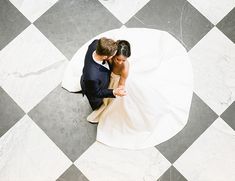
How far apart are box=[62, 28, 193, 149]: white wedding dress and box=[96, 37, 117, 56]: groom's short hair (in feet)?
1.12

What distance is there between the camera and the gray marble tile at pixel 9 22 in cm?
245

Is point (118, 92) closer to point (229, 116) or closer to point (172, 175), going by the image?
point (172, 175)

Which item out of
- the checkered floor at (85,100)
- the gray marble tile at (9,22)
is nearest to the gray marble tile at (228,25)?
the checkered floor at (85,100)

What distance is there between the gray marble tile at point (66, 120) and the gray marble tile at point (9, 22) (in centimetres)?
47

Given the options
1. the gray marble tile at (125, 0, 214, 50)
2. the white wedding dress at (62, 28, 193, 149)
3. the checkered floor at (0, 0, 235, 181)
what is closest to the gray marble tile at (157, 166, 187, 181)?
the checkered floor at (0, 0, 235, 181)

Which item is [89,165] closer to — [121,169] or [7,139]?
[121,169]

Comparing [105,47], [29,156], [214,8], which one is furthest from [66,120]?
[214,8]

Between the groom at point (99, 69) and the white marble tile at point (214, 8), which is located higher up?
the groom at point (99, 69)

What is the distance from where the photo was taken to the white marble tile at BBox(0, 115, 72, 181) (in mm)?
2254

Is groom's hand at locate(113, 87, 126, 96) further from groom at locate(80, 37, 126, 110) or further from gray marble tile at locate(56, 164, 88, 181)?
gray marble tile at locate(56, 164, 88, 181)

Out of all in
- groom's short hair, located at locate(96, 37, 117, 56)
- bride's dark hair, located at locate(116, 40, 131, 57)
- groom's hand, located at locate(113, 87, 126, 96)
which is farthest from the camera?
groom's hand, located at locate(113, 87, 126, 96)

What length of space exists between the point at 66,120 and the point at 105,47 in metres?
0.75

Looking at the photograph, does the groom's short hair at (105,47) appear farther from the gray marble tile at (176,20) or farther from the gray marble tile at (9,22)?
the gray marble tile at (9,22)

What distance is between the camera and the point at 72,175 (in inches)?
88.3
